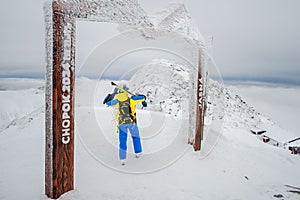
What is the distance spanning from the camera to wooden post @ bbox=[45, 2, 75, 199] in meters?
2.72

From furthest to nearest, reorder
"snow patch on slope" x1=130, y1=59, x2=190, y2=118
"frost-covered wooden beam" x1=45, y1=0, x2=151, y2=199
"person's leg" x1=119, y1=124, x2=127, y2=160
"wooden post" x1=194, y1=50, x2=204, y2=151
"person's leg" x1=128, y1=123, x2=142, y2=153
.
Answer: "snow patch on slope" x1=130, y1=59, x2=190, y2=118, "wooden post" x1=194, y1=50, x2=204, y2=151, "person's leg" x1=128, y1=123, x2=142, y2=153, "person's leg" x1=119, y1=124, x2=127, y2=160, "frost-covered wooden beam" x1=45, y1=0, x2=151, y2=199

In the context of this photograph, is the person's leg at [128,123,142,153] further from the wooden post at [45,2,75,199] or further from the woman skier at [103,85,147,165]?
the wooden post at [45,2,75,199]

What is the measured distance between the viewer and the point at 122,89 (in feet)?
14.1

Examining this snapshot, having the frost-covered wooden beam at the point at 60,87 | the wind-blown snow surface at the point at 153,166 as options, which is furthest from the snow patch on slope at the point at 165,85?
the frost-covered wooden beam at the point at 60,87

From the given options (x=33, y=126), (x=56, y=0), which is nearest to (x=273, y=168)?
(x=56, y=0)

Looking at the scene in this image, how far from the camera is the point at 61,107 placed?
281cm

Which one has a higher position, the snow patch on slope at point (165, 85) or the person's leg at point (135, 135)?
the snow patch on slope at point (165, 85)

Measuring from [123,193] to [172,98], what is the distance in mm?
11491

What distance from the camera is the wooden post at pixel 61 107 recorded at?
2.72 m

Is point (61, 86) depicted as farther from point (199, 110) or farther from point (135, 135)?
point (199, 110)

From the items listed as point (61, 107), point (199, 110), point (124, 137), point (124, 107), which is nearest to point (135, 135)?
point (124, 137)

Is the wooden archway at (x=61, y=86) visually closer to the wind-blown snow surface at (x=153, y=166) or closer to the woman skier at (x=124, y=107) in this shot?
the wind-blown snow surface at (x=153, y=166)

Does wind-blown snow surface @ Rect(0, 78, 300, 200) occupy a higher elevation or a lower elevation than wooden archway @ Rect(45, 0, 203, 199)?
lower

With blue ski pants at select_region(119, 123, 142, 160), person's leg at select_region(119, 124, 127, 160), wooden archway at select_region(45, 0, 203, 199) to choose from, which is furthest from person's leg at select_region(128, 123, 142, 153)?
wooden archway at select_region(45, 0, 203, 199)
